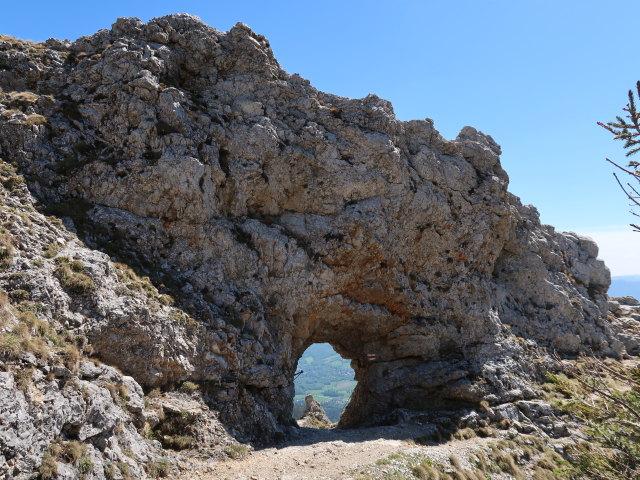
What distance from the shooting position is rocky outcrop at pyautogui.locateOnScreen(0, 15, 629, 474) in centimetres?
2439

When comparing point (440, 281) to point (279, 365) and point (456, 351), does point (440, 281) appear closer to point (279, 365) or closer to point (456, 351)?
point (456, 351)

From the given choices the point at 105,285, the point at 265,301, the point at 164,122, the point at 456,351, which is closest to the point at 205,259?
the point at 265,301

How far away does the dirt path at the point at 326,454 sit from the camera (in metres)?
18.8

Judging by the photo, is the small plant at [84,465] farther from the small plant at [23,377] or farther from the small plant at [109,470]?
the small plant at [23,377]

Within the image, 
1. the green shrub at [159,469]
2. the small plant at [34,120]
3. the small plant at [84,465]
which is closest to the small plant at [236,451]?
the green shrub at [159,469]

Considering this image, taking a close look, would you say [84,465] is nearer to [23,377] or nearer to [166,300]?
[23,377]

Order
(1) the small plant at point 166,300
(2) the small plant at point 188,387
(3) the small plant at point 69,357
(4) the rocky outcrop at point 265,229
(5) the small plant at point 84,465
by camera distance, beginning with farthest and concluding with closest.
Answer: (4) the rocky outcrop at point 265,229, (1) the small plant at point 166,300, (2) the small plant at point 188,387, (3) the small plant at point 69,357, (5) the small plant at point 84,465

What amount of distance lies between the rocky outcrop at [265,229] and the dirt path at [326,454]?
272 cm

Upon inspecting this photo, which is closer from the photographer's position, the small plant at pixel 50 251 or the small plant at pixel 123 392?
the small plant at pixel 123 392

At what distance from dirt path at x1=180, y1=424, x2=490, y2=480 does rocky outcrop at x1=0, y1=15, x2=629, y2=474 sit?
2719mm

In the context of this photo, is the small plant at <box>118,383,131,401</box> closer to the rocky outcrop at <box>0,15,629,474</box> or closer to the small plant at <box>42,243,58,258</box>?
the rocky outcrop at <box>0,15,629,474</box>

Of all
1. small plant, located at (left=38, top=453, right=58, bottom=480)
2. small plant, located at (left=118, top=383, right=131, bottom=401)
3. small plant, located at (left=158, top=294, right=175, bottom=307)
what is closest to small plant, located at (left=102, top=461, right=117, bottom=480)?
small plant, located at (left=38, top=453, right=58, bottom=480)

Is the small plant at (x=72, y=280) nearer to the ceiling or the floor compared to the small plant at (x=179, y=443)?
nearer to the ceiling

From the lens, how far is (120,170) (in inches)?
1061
